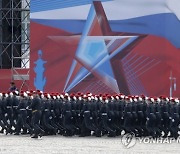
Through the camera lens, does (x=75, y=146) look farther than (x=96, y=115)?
No

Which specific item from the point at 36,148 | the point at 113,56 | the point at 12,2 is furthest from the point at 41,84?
the point at 36,148

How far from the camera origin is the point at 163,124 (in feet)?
80.6

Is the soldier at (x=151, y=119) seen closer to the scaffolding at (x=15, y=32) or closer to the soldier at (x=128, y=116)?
the soldier at (x=128, y=116)

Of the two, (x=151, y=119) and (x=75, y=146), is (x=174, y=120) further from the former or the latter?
(x=75, y=146)

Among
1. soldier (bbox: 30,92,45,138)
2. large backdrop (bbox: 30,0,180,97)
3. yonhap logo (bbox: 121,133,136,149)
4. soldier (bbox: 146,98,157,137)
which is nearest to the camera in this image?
yonhap logo (bbox: 121,133,136,149)

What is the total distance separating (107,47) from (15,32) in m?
9.61

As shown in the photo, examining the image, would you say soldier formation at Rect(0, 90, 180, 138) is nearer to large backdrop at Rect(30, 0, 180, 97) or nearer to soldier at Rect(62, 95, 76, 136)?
soldier at Rect(62, 95, 76, 136)

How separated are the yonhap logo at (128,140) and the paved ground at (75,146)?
0.10 meters

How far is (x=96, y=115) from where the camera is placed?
80.7ft

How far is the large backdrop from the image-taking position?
36266mm

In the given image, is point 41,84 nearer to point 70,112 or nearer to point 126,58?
point 126,58

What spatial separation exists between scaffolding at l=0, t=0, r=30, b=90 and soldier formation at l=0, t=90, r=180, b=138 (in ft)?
59.7

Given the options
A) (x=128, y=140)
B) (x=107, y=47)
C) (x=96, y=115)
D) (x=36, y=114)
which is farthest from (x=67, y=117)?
(x=107, y=47)

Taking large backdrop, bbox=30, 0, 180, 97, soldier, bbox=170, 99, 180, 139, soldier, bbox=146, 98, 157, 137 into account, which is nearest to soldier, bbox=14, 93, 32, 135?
soldier, bbox=146, 98, 157, 137
